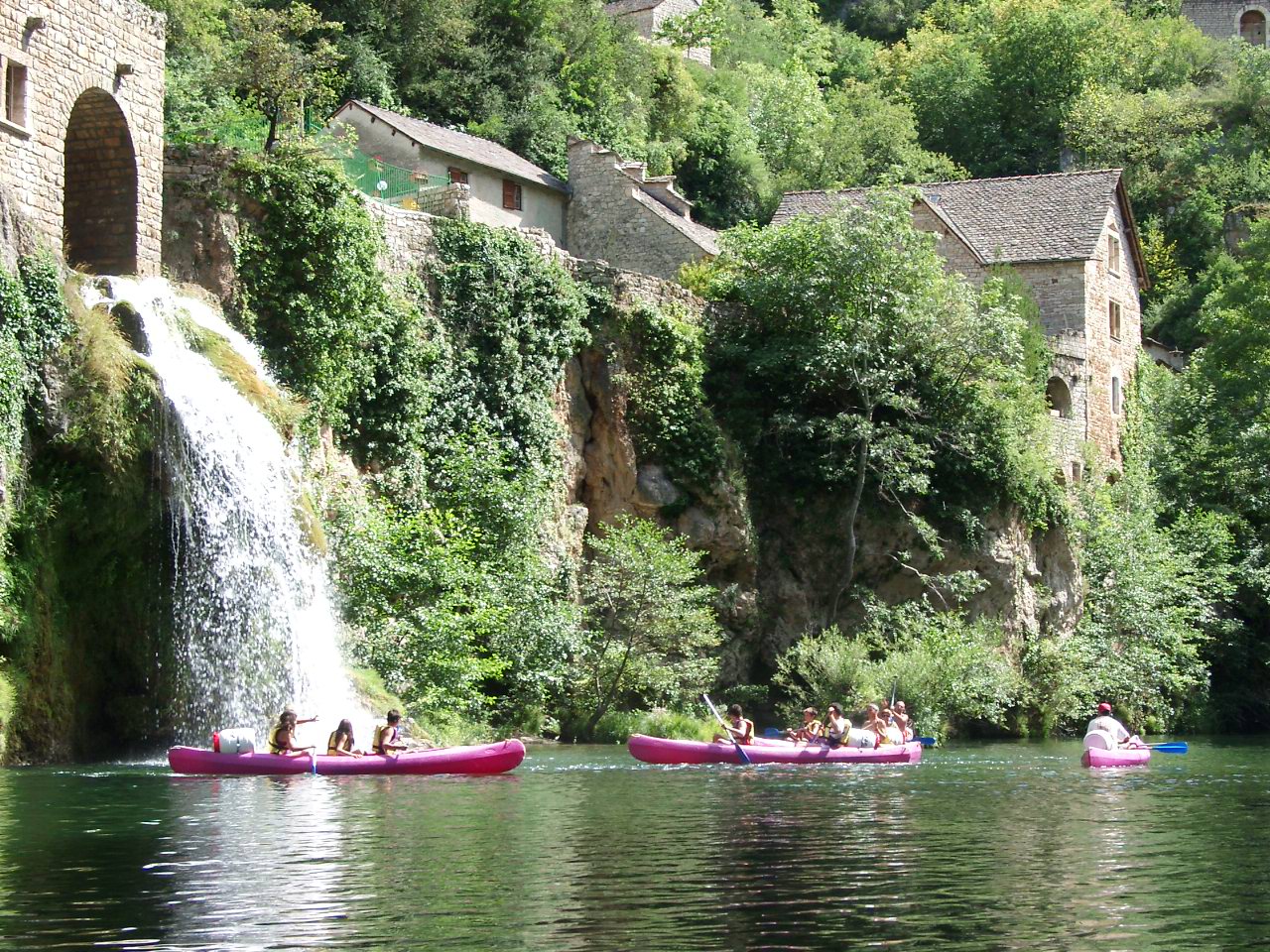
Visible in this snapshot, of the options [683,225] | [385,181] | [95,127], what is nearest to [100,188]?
[95,127]

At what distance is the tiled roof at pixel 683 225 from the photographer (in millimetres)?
47188

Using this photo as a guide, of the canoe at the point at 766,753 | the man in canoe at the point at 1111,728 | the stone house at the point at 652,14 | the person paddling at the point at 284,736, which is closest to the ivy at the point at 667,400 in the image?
the canoe at the point at 766,753

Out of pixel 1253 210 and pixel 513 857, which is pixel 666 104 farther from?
pixel 513 857

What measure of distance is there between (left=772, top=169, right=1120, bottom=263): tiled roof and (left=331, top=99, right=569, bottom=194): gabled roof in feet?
23.2

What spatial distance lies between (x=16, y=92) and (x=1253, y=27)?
83637 millimetres

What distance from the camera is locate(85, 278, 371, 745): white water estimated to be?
25.3 metres

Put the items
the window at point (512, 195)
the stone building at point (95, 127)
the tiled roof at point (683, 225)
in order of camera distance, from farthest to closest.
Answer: the window at point (512, 195) < the tiled roof at point (683, 225) < the stone building at point (95, 127)

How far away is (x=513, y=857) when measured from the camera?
15.2m

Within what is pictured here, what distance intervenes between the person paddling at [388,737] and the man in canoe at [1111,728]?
474 inches

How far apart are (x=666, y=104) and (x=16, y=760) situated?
47.5m

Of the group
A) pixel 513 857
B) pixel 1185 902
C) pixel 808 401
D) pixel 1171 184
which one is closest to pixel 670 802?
pixel 513 857

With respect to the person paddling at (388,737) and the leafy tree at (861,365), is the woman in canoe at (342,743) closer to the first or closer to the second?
the person paddling at (388,737)

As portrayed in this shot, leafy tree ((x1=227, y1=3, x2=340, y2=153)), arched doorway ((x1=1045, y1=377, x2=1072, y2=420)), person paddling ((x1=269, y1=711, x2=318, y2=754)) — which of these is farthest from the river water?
arched doorway ((x1=1045, y1=377, x2=1072, y2=420))

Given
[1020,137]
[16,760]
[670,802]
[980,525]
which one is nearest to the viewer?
[670,802]
